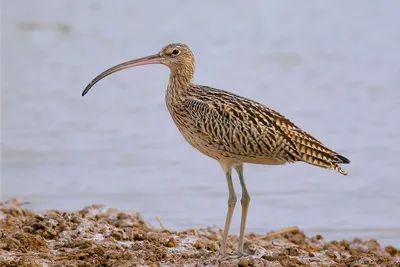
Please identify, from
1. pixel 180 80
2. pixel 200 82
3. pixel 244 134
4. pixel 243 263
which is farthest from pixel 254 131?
pixel 200 82

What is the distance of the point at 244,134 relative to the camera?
348 inches

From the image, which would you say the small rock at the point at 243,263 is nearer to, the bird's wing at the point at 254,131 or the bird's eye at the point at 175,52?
the bird's wing at the point at 254,131

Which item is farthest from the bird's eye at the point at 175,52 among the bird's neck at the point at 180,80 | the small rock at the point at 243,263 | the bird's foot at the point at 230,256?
the small rock at the point at 243,263

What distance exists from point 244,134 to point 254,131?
82mm

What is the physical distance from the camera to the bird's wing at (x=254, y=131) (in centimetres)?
885

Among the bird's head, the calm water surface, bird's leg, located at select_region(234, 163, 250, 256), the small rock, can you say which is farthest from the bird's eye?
the calm water surface

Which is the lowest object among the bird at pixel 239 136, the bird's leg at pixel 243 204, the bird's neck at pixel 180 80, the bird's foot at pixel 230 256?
the bird's foot at pixel 230 256

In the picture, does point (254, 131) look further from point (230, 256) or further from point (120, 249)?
point (120, 249)

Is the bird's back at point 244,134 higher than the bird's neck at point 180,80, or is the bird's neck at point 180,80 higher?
the bird's neck at point 180,80

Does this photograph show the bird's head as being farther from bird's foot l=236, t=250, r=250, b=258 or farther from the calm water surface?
the calm water surface

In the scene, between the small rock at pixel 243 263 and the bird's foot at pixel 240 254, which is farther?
the bird's foot at pixel 240 254

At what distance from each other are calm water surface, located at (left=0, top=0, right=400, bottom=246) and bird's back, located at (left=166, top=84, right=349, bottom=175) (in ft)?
8.54

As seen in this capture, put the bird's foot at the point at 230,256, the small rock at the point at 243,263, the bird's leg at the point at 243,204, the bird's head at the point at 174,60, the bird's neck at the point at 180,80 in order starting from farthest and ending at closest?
the bird's head at the point at 174,60 < the bird's neck at the point at 180,80 < the bird's leg at the point at 243,204 < the bird's foot at the point at 230,256 < the small rock at the point at 243,263

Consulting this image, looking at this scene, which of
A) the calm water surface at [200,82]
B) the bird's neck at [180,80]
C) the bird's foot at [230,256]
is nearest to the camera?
the bird's foot at [230,256]
